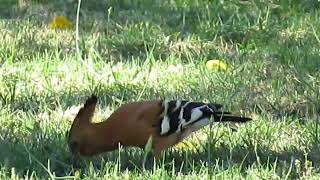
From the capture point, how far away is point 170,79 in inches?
200

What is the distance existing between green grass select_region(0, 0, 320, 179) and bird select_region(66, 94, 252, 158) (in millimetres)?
93

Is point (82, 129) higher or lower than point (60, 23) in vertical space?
higher

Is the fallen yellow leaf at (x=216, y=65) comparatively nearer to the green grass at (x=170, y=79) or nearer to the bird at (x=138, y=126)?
the green grass at (x=170, y=79)

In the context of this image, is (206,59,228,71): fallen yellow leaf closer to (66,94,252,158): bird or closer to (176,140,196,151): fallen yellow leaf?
(176,140,196,151): fallen yellow leaf

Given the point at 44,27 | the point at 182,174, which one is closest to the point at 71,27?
the point at 44,27

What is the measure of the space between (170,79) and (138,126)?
146cm

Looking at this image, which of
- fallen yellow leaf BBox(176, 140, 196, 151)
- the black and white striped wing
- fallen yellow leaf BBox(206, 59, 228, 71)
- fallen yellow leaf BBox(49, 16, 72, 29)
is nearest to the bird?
the black and white striped wing

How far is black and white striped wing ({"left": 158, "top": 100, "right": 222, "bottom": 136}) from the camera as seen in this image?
12.1 ft

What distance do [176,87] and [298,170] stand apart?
4.54 ft

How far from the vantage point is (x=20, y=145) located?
155 inches

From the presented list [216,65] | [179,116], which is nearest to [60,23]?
[216,65]

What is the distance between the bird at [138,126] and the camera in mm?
3592

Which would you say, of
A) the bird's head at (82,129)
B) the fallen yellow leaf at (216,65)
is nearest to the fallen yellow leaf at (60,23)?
the fallen yellow leaf at (216,65)

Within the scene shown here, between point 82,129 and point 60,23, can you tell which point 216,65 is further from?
point 82,129
